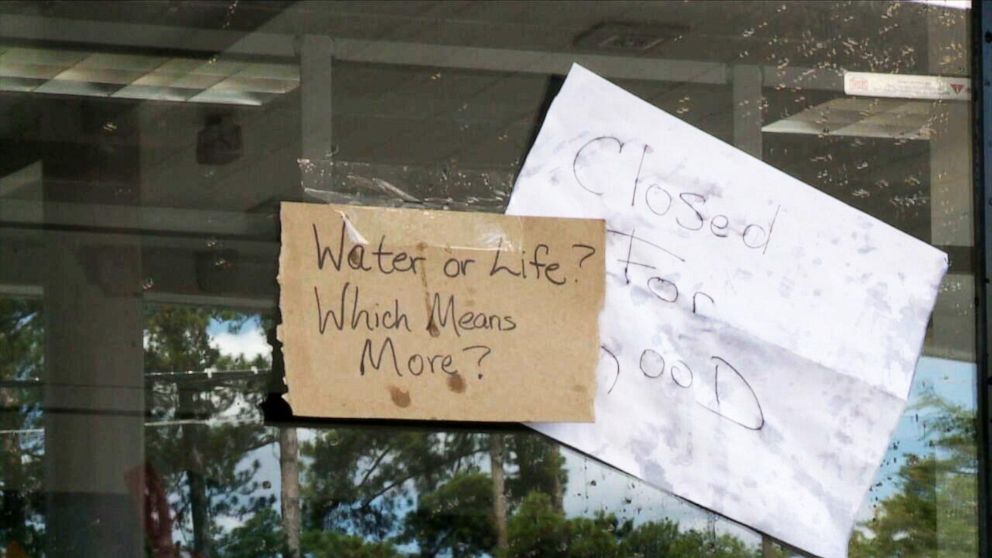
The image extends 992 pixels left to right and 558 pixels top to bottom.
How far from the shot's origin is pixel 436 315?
6.40ft

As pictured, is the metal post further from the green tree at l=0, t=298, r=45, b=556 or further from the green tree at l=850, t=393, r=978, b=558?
the green tree at l=0, t=298, r=45, b=556

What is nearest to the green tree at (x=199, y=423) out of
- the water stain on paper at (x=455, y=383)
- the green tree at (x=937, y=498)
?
the water stain on paper at (x=455, y=383)

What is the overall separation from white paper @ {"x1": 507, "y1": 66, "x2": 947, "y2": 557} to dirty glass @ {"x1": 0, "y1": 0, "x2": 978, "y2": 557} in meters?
0.04

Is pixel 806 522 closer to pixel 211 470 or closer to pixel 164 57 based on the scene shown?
pixel 211 470

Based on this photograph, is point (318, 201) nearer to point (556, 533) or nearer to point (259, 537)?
point (259, 537)

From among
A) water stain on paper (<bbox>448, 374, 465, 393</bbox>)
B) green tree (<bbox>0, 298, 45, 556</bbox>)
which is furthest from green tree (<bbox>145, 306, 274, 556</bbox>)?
water stain on paper (<bbox>448, 374, 465, 393</bbox>)

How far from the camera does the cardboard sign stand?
1.92 metres

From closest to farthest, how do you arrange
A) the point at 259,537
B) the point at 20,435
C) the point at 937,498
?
the point at 20,435
the point at 259,537
the point at 937,498

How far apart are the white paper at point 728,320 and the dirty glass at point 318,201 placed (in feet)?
0.12

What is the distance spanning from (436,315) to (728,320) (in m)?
0.45

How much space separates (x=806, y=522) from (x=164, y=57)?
3.82 feet

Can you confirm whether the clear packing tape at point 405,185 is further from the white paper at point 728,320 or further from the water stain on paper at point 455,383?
the water stain on paper at point 455,383

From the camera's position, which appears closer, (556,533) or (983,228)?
(556,533)

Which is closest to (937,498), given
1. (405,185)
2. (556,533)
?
(556,533)
